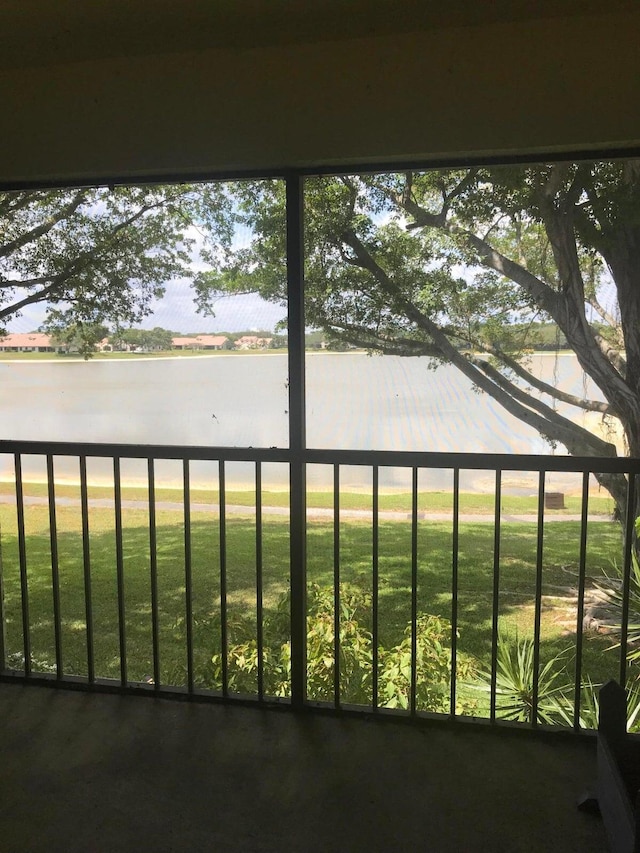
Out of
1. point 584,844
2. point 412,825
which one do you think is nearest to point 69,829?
point 412,825

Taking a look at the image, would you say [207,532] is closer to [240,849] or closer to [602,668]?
[602,668]

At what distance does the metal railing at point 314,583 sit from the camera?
2219mm

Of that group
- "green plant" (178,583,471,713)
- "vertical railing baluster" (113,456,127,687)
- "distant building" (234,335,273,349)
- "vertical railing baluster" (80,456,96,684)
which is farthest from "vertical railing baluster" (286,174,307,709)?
"green plant" (178,583,471,713)

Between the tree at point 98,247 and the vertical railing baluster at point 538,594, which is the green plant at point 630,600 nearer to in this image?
the vertical railing baluster at point 538,594

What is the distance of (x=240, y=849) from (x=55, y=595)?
4.27 feet

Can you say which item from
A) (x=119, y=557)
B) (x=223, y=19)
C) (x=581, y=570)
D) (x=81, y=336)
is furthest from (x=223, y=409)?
(x=581, y=570)

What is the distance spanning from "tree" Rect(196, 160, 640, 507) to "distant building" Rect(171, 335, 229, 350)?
109 centimetres

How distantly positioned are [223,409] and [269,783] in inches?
59.4

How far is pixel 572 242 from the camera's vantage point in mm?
3973

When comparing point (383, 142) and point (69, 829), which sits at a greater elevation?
point (383, 142)

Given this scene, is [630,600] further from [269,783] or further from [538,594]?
[269,783]

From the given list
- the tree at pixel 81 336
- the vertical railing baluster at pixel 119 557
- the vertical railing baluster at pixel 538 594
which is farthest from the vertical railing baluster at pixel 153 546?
the vertical railing baluster at pixel 538 594

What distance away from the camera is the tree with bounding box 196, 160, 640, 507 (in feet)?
12.5

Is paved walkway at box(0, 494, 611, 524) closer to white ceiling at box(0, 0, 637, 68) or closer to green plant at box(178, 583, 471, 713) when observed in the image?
green plant at box(178, 583, 471, 713)
